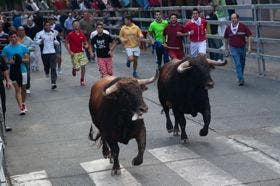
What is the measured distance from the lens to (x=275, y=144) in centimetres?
1080

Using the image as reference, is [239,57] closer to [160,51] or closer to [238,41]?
[238,41]

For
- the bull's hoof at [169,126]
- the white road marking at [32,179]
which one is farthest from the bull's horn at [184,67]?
the white road marking at [32,179]

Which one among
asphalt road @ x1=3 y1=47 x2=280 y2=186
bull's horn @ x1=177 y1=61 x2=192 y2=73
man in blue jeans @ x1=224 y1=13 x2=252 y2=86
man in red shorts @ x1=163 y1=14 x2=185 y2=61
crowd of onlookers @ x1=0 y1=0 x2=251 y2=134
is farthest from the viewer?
man in red shorts @ x1=163 y1=14 x2=185 y2=61

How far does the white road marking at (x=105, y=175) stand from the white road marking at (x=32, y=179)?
66 cm

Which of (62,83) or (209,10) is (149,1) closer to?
(209,10)

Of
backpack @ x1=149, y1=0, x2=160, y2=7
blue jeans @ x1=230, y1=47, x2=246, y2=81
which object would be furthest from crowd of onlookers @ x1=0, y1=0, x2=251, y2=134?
backpack @ x1=149, y1=0, x2=160, y2=7

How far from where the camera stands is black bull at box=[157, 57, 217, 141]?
11312mm

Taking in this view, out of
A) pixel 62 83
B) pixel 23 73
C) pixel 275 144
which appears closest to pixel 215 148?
pixel 275 144

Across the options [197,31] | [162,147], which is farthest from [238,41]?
[162,147]

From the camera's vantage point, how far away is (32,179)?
980cm

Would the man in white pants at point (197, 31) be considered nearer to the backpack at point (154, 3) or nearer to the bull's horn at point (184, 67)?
the bull's horn at point (184, 67)

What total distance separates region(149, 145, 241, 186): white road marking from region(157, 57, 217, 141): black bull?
26.0 inches

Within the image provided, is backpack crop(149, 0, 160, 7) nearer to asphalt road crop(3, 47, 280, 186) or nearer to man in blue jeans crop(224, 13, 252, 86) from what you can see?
man in blue jeans crop(224, 13, 252, 86)

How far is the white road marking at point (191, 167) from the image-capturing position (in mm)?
8930
